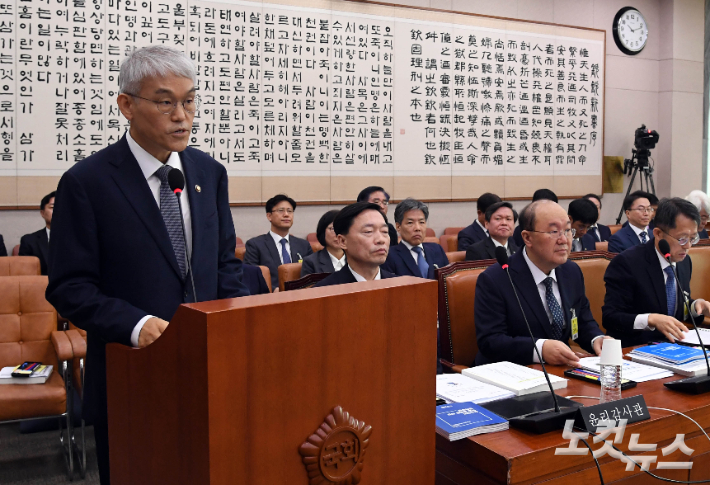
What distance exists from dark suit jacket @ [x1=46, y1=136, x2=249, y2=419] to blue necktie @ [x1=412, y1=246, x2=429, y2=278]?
105 inches

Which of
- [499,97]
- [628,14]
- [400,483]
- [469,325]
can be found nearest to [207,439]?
[400,483]

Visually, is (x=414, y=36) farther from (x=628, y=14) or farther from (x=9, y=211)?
(x=9, y=211)

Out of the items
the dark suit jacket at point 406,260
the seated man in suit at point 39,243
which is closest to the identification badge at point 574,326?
the dark suit jacket at point 406,260

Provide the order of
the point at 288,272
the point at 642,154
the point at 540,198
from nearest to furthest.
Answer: the point at 288,272 < the point at 540,198 < the point at 642,154

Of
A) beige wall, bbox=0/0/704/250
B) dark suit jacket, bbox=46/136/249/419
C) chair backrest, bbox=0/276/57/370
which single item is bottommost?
chair backrest, bbox=0/276/57/370

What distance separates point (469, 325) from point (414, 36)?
4605 millimetres

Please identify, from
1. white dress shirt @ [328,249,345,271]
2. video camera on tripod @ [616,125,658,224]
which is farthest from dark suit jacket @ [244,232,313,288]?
video camera on tripod @ [616,125,658,224]

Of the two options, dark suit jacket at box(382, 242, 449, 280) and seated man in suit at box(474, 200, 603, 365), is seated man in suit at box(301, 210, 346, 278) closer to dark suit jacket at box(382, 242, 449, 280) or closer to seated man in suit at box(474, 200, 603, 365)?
dark suit jacket at box(382, 242, 449, 280)

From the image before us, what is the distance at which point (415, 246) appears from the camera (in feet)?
13.5

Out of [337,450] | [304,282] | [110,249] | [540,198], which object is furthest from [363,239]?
[540,198]

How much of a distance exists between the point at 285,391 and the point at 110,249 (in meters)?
0.61

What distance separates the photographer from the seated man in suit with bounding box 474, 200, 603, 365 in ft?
7.77

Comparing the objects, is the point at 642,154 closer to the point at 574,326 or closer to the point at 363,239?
the point at 574,326

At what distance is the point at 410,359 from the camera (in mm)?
1023
